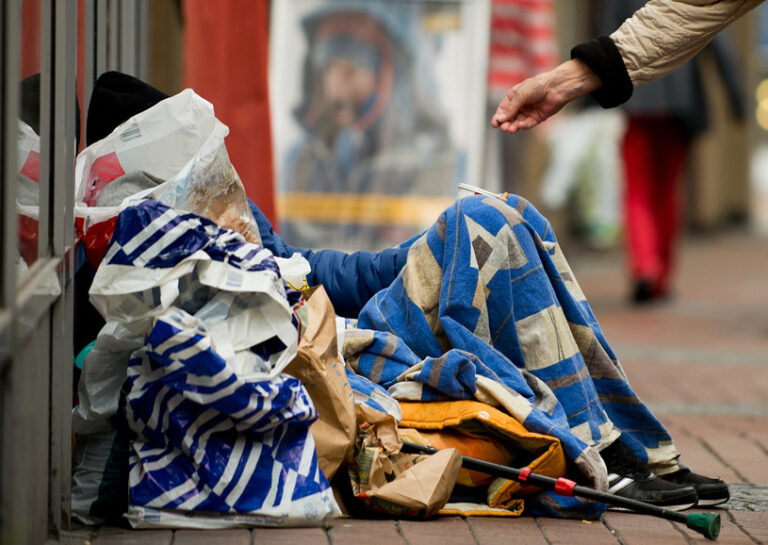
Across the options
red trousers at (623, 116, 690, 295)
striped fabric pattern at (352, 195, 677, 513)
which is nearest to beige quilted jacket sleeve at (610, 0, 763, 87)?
striped fabric pattern at (352, 195, 677, 513)

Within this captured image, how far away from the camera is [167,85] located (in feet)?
20.7

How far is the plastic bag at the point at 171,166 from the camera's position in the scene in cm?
307

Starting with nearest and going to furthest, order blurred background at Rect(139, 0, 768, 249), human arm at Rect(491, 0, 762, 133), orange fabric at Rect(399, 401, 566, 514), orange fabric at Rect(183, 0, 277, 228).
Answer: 1. orange fabric at Rect(399, 401, 566, 514)
2. human arm at Rect(491, 0, 762, 133)
3. orange fabric at Rect(183, 0, 277, 228)
4. blurred background at Rect(139, 0, 768, 249)

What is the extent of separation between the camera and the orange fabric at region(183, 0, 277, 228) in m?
5.16

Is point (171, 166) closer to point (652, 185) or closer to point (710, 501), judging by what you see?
point (710, 501)

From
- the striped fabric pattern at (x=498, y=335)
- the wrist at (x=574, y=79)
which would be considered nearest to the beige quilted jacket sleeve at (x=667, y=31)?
the wrist at (x=574, y=79)

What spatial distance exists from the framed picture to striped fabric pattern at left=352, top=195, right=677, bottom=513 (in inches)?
137

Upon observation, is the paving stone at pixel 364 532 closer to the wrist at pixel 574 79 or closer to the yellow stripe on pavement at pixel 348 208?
the wrist at pixel 574 79

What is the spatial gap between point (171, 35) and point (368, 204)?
150 centimetres

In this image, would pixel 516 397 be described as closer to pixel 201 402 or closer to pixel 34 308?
pixel 201 402

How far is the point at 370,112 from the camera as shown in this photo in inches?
279

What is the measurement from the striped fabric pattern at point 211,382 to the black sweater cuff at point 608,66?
119cm

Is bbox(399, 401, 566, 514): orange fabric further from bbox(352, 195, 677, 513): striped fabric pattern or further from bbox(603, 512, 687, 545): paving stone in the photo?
bbox(603, 512, 687, 545): paving stone

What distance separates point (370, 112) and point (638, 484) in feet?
13.1
